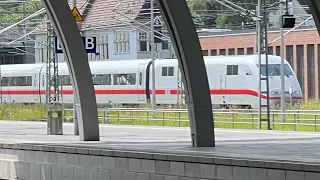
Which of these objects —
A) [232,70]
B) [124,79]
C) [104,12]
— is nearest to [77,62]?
[232,70]

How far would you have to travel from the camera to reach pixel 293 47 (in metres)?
61.6

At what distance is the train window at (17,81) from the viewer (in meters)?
64.8

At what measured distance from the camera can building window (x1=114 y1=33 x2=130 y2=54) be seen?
235 feet

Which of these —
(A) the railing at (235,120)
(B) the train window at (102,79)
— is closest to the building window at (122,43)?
(B) the train window at (102,79)

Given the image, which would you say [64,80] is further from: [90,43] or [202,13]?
[90,43]

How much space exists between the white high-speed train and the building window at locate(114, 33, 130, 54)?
29.3ft

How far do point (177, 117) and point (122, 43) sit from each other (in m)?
29.2

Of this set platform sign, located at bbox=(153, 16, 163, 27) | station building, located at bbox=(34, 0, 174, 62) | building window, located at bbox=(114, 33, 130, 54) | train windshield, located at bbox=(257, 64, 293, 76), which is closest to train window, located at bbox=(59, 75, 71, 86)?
station building, located at bbox=(34, 0, 174, 62)

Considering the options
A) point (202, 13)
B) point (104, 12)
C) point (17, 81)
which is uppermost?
point (202, 13)

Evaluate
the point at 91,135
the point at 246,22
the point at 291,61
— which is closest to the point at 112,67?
the point at 291,61

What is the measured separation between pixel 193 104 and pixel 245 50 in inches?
1904

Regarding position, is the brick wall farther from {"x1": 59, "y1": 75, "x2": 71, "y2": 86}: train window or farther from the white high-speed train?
→ {"x1": 59, "y1": 75, "x2": 71, "y2": 86}: train window

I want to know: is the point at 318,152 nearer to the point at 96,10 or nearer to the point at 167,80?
the point at 167,80

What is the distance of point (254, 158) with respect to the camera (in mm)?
13078
